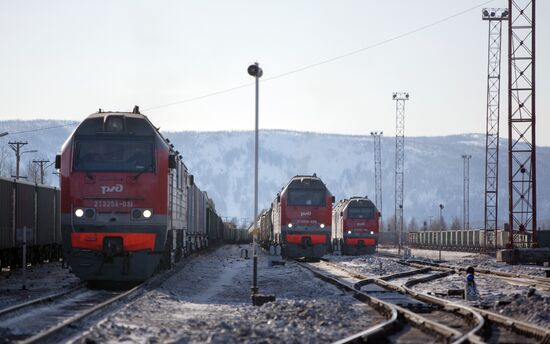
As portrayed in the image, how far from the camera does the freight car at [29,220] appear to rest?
3093cm

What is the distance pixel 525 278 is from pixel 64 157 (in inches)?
556

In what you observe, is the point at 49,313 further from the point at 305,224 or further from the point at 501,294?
the point at 305,224

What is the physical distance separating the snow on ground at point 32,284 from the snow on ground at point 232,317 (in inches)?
99.9

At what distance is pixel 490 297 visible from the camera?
20062mm

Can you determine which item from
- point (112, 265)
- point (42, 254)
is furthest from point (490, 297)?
point (42, 254)

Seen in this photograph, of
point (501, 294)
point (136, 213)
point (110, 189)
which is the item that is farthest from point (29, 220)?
point (501, 294)

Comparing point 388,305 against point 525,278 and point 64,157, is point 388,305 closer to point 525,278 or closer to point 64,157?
point 64,157

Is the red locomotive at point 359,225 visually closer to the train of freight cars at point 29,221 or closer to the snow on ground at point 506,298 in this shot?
the train of freight cars at point 29,221

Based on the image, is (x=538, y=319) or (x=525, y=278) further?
(x=525, y=278)

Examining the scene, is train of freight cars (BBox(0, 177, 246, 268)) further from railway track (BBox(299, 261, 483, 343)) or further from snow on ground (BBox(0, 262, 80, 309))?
railway track (BBox(299, 261, 483, 343))

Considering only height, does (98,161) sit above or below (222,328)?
above

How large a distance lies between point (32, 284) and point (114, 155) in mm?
4843

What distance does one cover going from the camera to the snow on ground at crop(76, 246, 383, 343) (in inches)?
491

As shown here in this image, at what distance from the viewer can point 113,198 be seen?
21078mm
